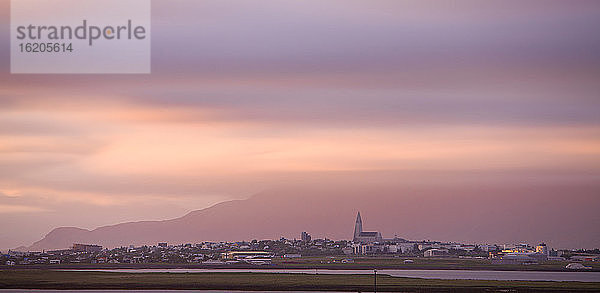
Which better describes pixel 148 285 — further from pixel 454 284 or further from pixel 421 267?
pixel 421 267

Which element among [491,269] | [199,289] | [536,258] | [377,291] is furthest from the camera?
[536,258]

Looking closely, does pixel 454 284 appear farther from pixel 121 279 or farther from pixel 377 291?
pixel 121 279

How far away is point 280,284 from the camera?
90938 millimetres

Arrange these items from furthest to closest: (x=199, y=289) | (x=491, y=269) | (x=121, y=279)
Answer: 1. (x=491, y=269)
2. (x=121, y=279)
3. (x=199, y=289)

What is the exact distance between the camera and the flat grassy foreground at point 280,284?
83875mm

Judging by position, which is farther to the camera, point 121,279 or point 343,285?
point 121,279

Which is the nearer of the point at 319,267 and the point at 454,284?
the point at 454,284

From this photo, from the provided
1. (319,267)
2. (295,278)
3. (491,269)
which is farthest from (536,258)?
(295,278)

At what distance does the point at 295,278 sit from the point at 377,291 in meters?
21.4

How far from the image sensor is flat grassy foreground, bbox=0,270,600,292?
275 ft

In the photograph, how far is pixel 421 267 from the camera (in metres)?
151

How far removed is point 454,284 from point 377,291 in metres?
10.7

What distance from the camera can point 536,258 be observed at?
585 feet

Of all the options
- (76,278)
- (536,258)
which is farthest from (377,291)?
(536,258)
